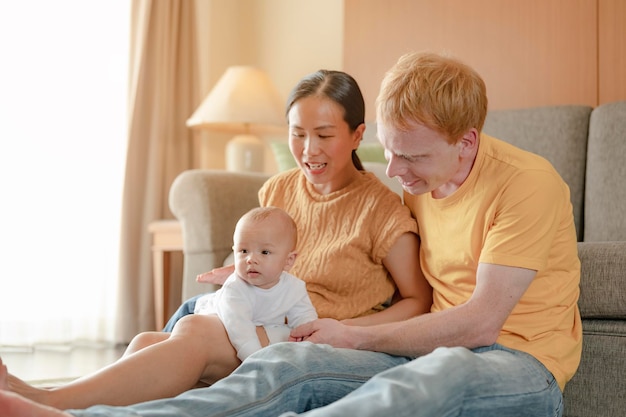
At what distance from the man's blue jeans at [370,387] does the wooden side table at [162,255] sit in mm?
2066

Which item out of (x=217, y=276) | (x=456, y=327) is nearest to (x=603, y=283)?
(x=456, y=327)

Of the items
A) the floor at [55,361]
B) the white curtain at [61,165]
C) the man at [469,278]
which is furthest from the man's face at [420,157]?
the white curtain at [61,165]

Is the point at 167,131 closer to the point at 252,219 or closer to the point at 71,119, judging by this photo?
the point at 71,119

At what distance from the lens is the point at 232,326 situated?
1.53m

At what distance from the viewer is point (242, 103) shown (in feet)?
12.6

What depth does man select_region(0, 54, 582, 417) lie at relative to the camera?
53.0 inches

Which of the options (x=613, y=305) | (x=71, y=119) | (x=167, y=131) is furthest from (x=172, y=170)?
(x=613, y=305)

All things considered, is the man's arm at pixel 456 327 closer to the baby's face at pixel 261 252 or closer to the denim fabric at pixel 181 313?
the baby's face at pixel 261 252

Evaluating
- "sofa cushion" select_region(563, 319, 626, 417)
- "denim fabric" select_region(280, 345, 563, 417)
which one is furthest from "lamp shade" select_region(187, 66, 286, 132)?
"denim fabric" select_region(280, 345, 563, 417)

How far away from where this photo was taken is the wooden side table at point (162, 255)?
344cm

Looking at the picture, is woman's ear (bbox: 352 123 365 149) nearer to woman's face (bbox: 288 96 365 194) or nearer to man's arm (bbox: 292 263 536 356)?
woman's face (bbox: 288 96 365 194)

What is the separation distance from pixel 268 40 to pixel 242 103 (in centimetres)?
79

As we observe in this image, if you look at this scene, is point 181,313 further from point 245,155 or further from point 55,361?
point 245,155

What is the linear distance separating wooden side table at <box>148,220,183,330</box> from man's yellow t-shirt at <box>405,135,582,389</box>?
201 centimetres
